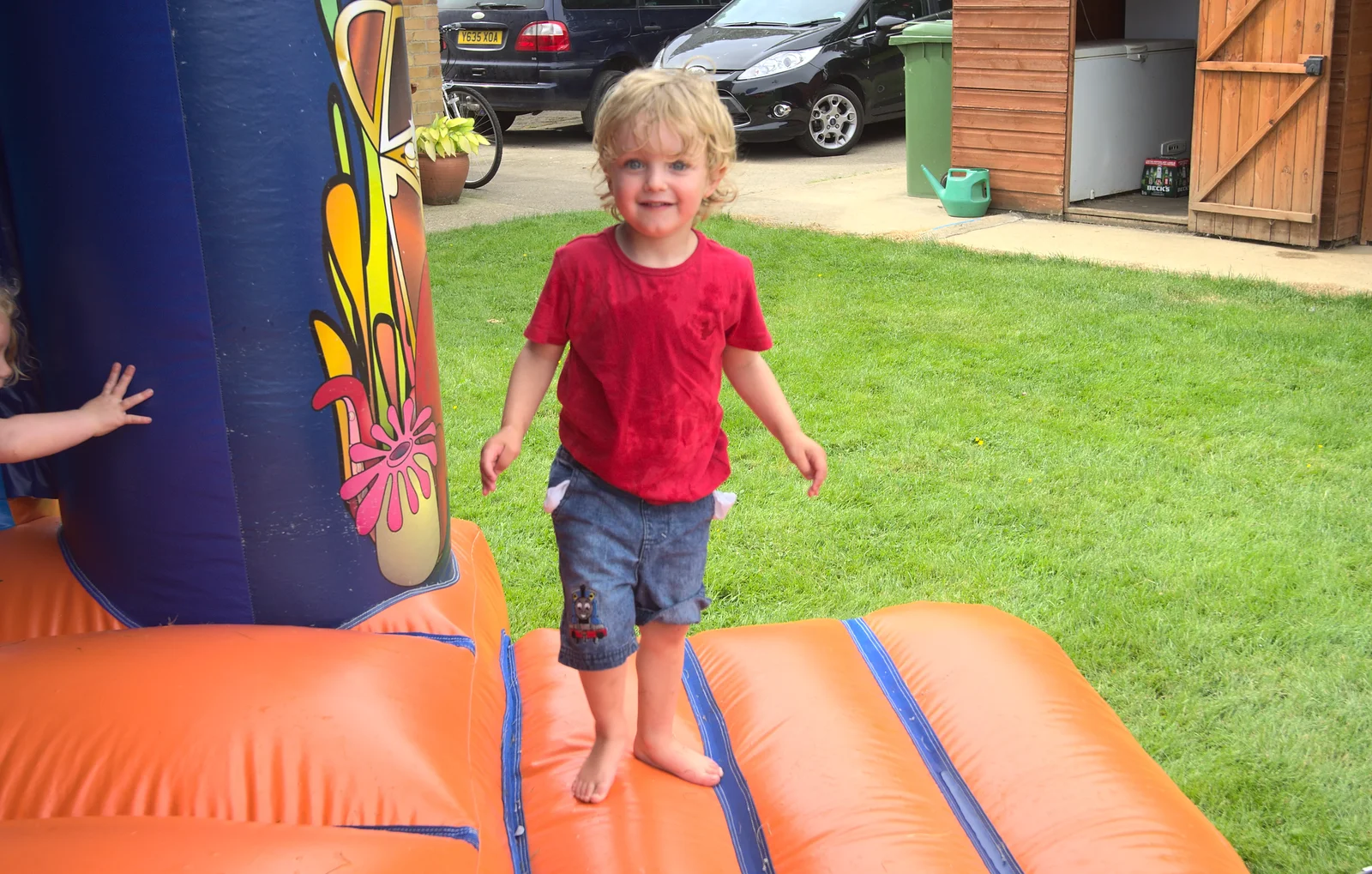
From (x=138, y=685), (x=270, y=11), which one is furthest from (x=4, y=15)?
(x=138, y=685)

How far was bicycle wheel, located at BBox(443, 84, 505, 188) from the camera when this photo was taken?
11.4 m

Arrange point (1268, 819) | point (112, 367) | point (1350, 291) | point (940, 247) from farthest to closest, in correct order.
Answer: point (940, 247), point (1350, 291), point (1268, 819), point (112, 367)

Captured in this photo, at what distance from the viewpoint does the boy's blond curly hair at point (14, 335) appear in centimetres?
258

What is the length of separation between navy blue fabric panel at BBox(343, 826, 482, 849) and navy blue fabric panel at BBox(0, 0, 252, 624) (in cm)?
65

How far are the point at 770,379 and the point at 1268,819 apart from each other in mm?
1625

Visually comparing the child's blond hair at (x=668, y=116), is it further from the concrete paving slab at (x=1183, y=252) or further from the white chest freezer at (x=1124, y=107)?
the white chest freezer at (x=1124, y=107)

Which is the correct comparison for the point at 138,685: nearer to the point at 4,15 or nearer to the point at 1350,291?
the point at 4,15

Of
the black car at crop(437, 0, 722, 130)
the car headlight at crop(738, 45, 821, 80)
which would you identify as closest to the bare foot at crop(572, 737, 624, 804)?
the car headlight at crop(738, 45, 821, 80)

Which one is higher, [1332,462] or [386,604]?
[386,604]

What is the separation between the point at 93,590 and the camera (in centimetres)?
270

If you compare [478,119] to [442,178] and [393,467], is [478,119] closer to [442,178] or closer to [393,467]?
[442,178]

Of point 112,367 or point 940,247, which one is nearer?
point 112,367

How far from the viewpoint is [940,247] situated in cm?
860

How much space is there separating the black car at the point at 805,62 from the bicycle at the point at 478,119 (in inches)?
68.1
